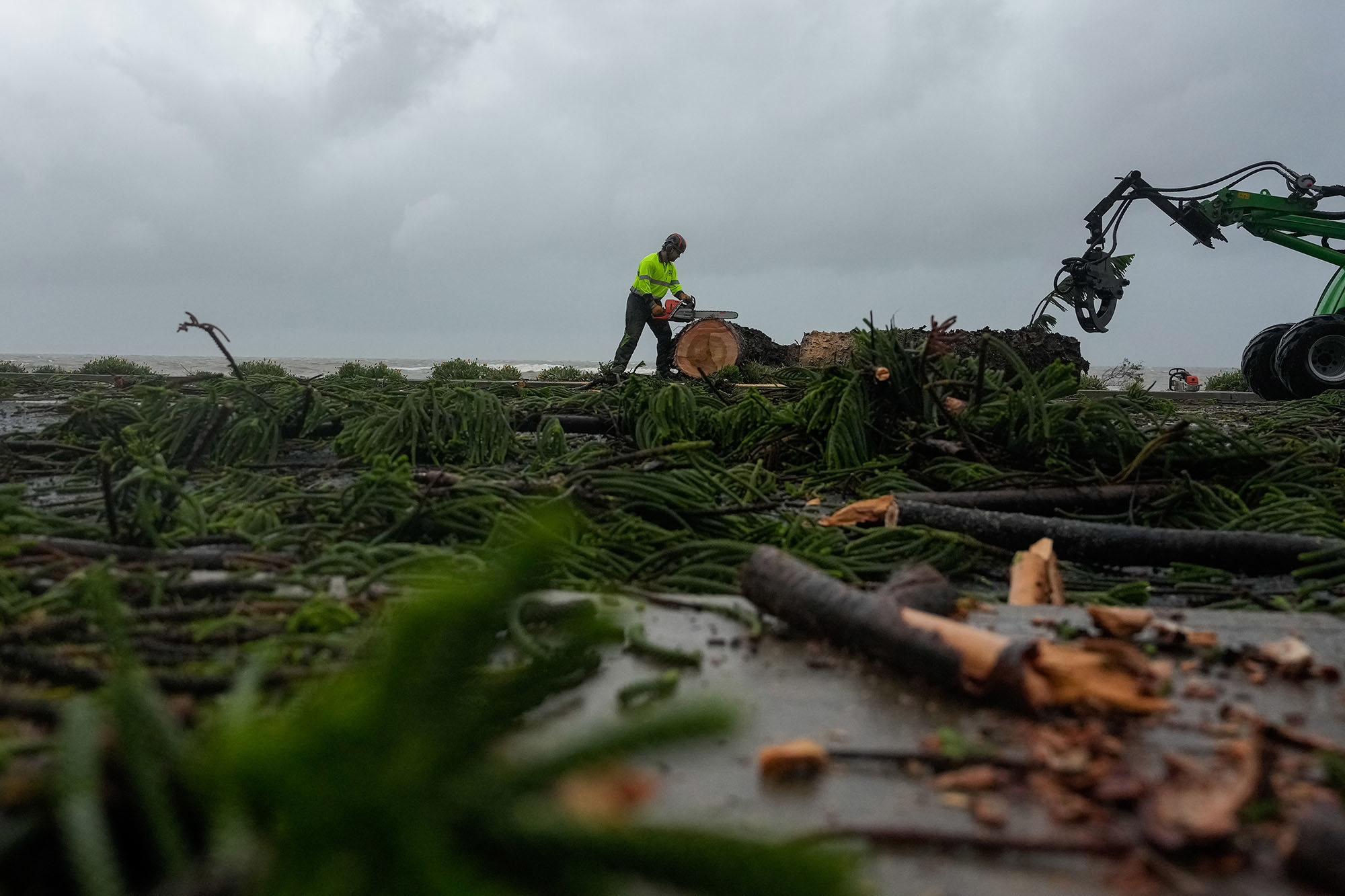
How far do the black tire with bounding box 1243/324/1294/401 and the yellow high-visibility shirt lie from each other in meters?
8.20

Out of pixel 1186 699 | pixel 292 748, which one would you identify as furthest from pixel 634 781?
pixel 1186 699

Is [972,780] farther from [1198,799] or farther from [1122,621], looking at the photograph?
[1122,621]

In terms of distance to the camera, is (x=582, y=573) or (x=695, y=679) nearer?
(x=695, y=679)

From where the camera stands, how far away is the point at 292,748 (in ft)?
3.21

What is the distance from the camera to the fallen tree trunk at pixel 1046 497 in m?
4.64

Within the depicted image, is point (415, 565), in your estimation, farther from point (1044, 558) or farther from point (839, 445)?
point (839, 445)

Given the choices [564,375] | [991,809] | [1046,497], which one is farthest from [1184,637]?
[564,375]

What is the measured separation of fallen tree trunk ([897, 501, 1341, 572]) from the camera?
3779mm

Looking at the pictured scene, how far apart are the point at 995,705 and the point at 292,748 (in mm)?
1522

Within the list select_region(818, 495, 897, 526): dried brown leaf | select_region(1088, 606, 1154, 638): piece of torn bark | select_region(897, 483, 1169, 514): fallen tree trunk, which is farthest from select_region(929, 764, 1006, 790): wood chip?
select_region(897, 483, 1169, 514): fallen tree trunk

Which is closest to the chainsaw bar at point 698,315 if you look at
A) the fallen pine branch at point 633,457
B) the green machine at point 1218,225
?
the green machine at point 1218,225

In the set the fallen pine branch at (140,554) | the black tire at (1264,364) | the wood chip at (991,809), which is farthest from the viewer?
the black tire at (1264,364)

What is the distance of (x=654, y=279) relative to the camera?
568 inches

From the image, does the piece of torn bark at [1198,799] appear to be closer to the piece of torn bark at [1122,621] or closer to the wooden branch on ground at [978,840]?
the wooden branch on ground at [978,840]
